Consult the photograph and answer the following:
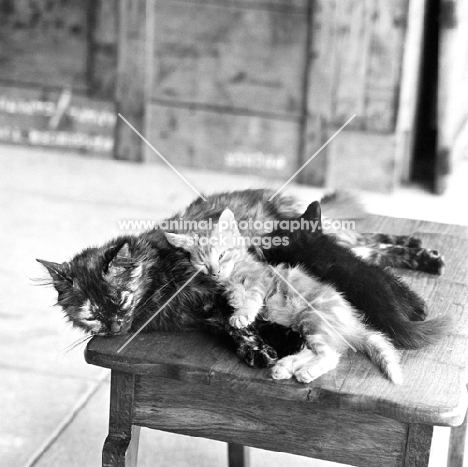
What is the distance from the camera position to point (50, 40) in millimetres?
5051

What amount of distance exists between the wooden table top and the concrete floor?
0.99 feet

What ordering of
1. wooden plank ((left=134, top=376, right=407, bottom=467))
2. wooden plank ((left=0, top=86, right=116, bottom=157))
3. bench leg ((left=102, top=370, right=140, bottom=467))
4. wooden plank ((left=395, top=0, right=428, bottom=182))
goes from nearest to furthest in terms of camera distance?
wooden plank ((left=134, top=376, right=407, bottom=467))
bench leg ((left=102, top=370, right=140, bottom=467))
wooden plank ((left=395, top=0, right=428, bottom=182))
wooden plank ((left=0, top=86, right=116, bottom=157))

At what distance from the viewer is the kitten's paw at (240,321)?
1639 millimetres

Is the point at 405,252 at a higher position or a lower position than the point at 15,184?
higher

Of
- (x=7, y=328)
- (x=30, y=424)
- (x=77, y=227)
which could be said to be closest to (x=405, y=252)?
(x=30, y=424)

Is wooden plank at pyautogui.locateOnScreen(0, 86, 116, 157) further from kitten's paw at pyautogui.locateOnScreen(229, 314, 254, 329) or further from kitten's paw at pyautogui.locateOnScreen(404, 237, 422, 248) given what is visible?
kitten's paw at pyautogui.locateOnScreen(229, 314, 254, 329)

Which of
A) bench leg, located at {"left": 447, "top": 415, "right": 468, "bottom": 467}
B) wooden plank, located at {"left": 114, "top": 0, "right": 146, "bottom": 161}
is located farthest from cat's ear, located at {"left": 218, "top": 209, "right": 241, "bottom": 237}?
wooden plank, located at {"left": 114, "top": 0, "right": 146, "bottom": 161}

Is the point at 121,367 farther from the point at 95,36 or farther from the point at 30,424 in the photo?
the point at 95,36

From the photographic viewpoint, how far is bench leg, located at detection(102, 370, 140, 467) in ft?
5.51

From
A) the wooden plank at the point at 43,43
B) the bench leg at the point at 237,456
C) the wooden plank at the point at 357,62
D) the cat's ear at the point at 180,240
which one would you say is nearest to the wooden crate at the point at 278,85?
the wooden plank at the point at 357,62

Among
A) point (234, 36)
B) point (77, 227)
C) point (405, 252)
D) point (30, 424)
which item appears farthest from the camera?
point (234, 36)

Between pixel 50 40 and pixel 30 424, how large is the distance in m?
3.08

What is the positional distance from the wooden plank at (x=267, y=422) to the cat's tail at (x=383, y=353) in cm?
9

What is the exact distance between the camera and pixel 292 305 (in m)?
1.67
